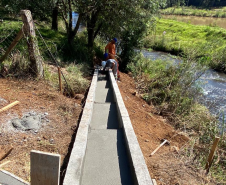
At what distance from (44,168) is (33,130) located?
2255 mm

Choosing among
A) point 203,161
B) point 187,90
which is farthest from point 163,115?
point 203,161

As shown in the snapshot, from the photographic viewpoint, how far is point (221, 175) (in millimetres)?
4879

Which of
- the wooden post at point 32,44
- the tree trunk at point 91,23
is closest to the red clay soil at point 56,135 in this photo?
the wooden post at point 32,44

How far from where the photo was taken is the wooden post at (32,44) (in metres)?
5.67

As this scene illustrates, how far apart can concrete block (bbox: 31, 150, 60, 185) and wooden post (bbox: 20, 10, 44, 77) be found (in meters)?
4.48

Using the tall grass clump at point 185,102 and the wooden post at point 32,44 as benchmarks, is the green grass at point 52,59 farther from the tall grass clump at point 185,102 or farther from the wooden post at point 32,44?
the tall grass clump at point 185,102

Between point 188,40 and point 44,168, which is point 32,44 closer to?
point 44,168

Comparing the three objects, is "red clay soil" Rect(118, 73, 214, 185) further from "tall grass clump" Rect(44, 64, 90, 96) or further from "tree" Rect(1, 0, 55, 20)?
"tree" Rect(1, 0, 55, 20)

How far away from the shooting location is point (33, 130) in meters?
4.22

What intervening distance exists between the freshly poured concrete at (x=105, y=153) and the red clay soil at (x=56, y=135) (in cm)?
47

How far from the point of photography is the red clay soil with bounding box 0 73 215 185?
12.1 feet

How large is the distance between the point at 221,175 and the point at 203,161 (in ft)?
1.54

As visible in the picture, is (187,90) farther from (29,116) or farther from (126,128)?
(29,116)

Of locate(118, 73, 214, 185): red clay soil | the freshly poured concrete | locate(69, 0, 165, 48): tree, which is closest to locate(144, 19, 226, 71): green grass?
locate(69, 0, 165, 48): tree
